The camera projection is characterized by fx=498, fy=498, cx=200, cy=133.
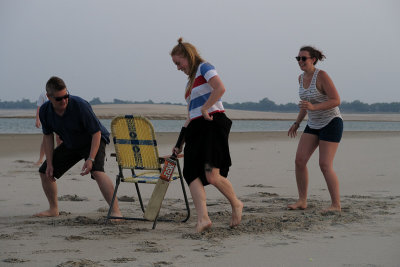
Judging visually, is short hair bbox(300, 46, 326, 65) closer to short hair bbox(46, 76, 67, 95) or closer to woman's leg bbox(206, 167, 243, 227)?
woman's leg bbox(206, 167, 243, 227)

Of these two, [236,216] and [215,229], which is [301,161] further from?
[215,229]

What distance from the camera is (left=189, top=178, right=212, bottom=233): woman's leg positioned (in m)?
4.64

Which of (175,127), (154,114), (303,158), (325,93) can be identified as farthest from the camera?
(154,114)

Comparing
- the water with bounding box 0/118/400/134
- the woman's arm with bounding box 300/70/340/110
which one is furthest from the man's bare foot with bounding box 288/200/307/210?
the water with bounding box 0/118/400/134

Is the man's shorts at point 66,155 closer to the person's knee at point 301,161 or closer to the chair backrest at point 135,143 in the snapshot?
the chair backrest at point 135,143

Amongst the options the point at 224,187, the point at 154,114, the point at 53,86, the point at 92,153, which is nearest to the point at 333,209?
the point at 224,187

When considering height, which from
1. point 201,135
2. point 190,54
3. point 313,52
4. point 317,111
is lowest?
point 201,135

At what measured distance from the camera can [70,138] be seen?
5.31 meters

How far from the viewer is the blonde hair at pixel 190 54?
15.4 ft

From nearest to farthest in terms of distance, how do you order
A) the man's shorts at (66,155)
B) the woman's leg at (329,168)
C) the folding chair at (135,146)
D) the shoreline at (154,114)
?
1. the folding chair at (135,146)
2. the man's shorts at (66,155)
3. the woman's leg at (329,168)
4. the shoreline at (154,114)

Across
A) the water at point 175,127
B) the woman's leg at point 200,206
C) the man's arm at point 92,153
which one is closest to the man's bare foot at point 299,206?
the woman's leg at point 200,206

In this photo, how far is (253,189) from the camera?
24.5 feet

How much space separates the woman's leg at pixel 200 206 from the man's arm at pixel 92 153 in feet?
3.54

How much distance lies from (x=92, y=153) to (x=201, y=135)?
120cm
